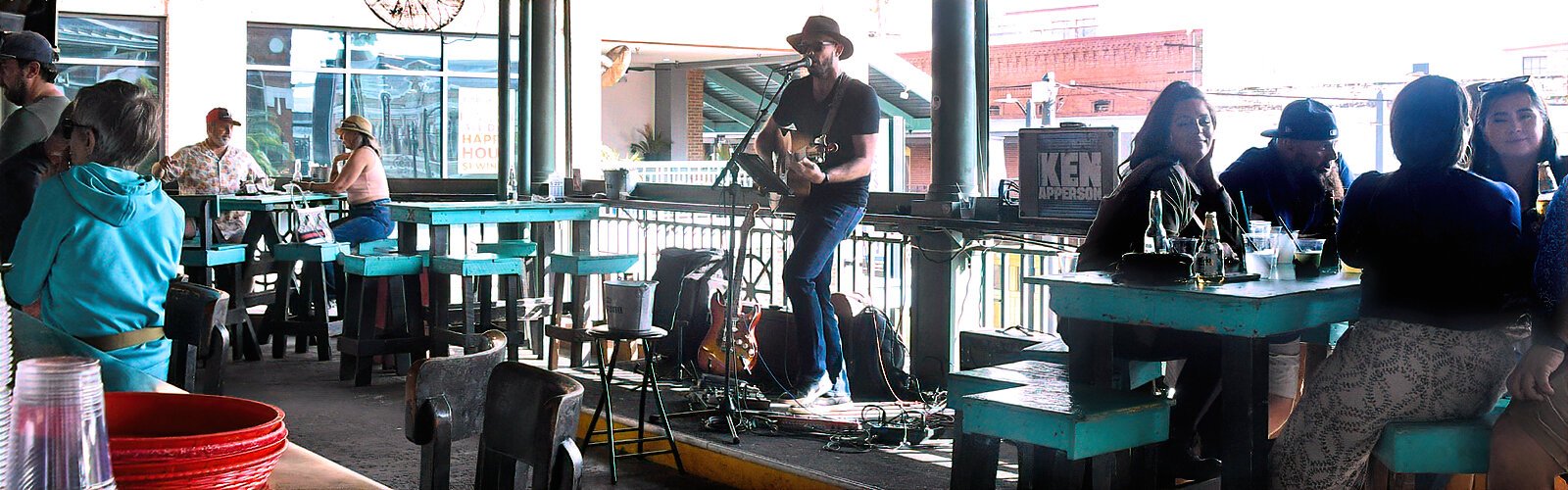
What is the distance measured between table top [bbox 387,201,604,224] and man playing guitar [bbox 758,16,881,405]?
6.54 ft

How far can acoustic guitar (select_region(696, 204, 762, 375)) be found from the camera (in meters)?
6.36

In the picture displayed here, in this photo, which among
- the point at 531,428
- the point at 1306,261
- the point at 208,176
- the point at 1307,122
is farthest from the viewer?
the point at 208,176

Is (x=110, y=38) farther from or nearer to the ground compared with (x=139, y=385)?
farther from the ground

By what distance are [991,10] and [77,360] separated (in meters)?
5.79

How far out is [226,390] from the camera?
724 centimetres

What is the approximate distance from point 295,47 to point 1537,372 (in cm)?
1381

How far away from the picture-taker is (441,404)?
265cm

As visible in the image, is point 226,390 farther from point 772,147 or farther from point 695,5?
point 695,5

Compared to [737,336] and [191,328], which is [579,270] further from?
[191,328]

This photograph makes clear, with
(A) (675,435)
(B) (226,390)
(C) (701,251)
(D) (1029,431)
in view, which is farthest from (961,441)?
(B) (226,390)

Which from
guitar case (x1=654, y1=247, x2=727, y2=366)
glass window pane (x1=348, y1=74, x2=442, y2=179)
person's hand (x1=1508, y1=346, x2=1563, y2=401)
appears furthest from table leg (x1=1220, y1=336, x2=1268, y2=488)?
glass window pane (x1=348, y1=74, x2=442, y2=179)

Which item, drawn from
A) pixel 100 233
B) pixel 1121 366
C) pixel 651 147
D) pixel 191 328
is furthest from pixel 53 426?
pixel 651 147

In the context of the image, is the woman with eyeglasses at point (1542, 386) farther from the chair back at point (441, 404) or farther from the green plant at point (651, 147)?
the green plant at point (651, 147)

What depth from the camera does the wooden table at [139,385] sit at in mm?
1882
